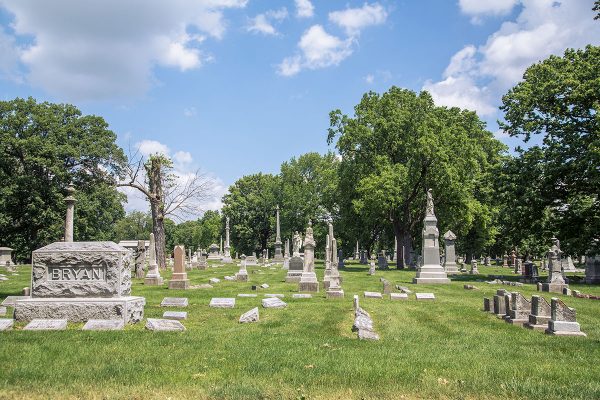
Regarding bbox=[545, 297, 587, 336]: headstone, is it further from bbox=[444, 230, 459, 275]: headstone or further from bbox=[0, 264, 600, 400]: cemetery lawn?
bbox=[444, 230, 459, 275]: headstone

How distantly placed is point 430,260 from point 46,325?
69.4ft

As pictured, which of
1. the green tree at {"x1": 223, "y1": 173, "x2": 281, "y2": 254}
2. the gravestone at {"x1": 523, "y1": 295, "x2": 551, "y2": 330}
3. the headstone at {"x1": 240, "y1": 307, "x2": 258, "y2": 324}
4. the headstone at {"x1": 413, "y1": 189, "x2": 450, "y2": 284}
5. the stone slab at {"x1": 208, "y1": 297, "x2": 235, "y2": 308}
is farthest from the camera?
the green tree at {"x1": 223, "y1": 173, "x2": 281, "y2": 254}

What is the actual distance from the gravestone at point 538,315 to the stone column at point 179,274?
13.6 m

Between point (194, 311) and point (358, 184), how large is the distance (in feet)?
94.6

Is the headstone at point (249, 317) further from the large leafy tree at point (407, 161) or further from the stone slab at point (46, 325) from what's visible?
the large leafy tree at point (407, 161)

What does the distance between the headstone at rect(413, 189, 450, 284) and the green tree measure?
43425mm

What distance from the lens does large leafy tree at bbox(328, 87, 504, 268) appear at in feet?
121

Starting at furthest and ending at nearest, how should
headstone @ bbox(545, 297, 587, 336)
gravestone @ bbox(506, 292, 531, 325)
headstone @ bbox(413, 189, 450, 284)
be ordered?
headstone @ bbox(413, 189, 450, 284)
gravestone @ bbox(506, 292, 531, 325)
headstone @ bbox(545, 297, 587, 336)

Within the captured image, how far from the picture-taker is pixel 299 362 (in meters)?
6.93

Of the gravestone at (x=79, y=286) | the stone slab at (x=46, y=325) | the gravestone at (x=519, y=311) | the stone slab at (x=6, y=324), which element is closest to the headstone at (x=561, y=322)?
the gravestone at (x=519, y=311)

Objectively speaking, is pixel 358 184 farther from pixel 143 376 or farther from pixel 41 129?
pixel 143 376

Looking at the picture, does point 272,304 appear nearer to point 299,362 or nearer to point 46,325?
point 46,325

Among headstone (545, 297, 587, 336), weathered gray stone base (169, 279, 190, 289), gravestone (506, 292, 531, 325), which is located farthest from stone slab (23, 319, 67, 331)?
weathered gray stone base (169, 279, 190, 289)

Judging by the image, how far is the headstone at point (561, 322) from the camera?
1017cm
